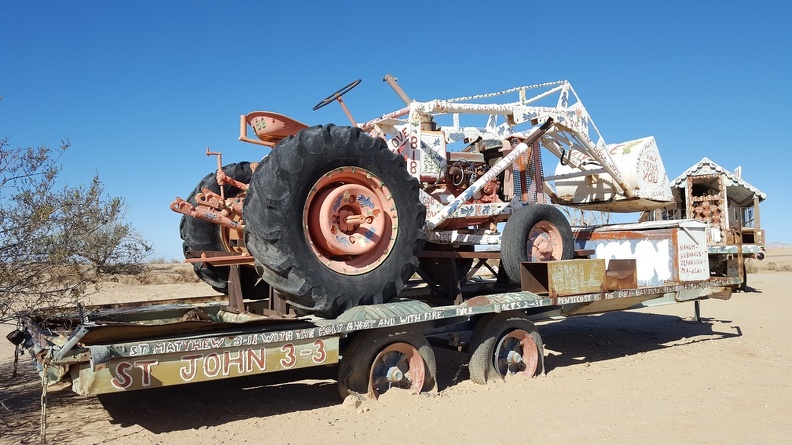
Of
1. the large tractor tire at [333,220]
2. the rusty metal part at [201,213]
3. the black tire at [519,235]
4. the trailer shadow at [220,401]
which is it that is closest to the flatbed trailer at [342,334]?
the black tire at [519,235]

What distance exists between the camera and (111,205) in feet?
27.2

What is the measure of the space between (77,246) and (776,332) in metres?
10.9

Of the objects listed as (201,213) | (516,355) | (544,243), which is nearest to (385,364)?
(516,355)

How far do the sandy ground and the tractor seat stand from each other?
268 cm

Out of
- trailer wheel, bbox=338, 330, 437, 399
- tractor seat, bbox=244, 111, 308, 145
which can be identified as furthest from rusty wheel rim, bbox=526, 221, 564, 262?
tractor seat, bbox=244, 111, 308, 145

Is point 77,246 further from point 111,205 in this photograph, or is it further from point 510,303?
point 510,303

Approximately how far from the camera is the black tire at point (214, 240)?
772 cm

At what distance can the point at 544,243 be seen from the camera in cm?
758

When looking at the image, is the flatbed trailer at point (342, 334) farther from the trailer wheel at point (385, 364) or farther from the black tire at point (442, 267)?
the black tire at point (442, 267)

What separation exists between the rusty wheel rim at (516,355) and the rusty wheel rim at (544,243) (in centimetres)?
93

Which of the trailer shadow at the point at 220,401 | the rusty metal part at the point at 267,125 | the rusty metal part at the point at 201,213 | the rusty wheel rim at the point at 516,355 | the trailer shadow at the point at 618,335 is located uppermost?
the rusty metal part at the point at 267,125

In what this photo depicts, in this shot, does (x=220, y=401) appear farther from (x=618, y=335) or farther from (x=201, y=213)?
(x=618, y=335)

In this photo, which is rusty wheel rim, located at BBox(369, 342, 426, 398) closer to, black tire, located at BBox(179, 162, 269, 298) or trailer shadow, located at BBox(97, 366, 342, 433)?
trailer shadow, located at BBox(97, 366, 342, 433)

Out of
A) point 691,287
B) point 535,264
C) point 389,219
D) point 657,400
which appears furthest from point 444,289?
point 691,287
